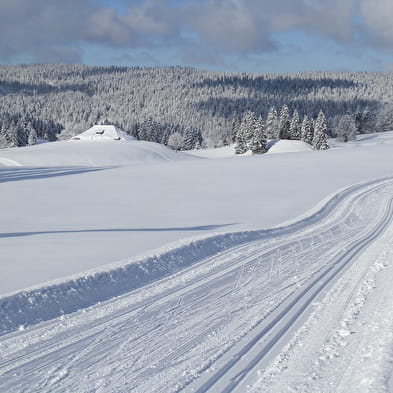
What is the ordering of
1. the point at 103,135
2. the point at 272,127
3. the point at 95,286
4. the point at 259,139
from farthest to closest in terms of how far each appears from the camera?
the point at 272,127 → the point at 103,135 → the point at 259,139 → the point at 95,286

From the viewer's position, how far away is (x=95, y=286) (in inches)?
289

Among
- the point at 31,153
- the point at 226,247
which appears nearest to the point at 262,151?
the point at 31,153

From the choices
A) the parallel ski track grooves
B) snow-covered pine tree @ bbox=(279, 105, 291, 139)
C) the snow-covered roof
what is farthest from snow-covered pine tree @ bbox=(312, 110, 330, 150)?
the parallel ski track grooves

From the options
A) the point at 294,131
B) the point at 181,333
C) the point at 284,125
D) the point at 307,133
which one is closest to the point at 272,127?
the point at 284,125

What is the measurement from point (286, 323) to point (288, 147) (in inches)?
2498

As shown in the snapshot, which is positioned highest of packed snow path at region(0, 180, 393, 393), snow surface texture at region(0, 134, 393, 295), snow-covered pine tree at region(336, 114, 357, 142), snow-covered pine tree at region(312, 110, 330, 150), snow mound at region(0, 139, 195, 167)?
snow-covered pine tree at region(336, 114, 357, 142)

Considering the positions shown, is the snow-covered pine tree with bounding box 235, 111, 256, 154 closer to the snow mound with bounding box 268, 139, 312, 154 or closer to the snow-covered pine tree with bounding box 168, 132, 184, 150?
the snow mound with bounding box 268, 139, 312, 154

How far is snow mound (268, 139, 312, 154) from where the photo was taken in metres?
67.3

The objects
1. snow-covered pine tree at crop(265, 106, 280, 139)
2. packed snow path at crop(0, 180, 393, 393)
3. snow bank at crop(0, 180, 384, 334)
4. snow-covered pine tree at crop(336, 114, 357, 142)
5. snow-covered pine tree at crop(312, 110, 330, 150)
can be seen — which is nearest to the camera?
packed snow path at crop(0, 180, 393, 393)

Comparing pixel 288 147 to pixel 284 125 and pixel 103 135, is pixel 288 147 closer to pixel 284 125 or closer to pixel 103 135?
pixel 284 125

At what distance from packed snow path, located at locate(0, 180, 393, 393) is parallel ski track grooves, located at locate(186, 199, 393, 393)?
13 millimetres

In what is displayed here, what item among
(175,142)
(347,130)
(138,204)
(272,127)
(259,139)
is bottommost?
(138,204)

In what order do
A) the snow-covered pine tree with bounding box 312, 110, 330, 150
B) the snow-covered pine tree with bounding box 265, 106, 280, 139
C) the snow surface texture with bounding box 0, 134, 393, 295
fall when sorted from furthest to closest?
the snow-covered pine tree with bounding box 265, 106, 280, 139 < the snow-covered pine tree with bounding box 312, 110, 330, 150 < the snow surface texture with bounding box 0, 134, 393, 295

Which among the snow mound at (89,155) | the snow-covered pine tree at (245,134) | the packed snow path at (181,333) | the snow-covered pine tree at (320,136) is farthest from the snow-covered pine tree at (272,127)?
Answer: the packed snow path at (181,333)
